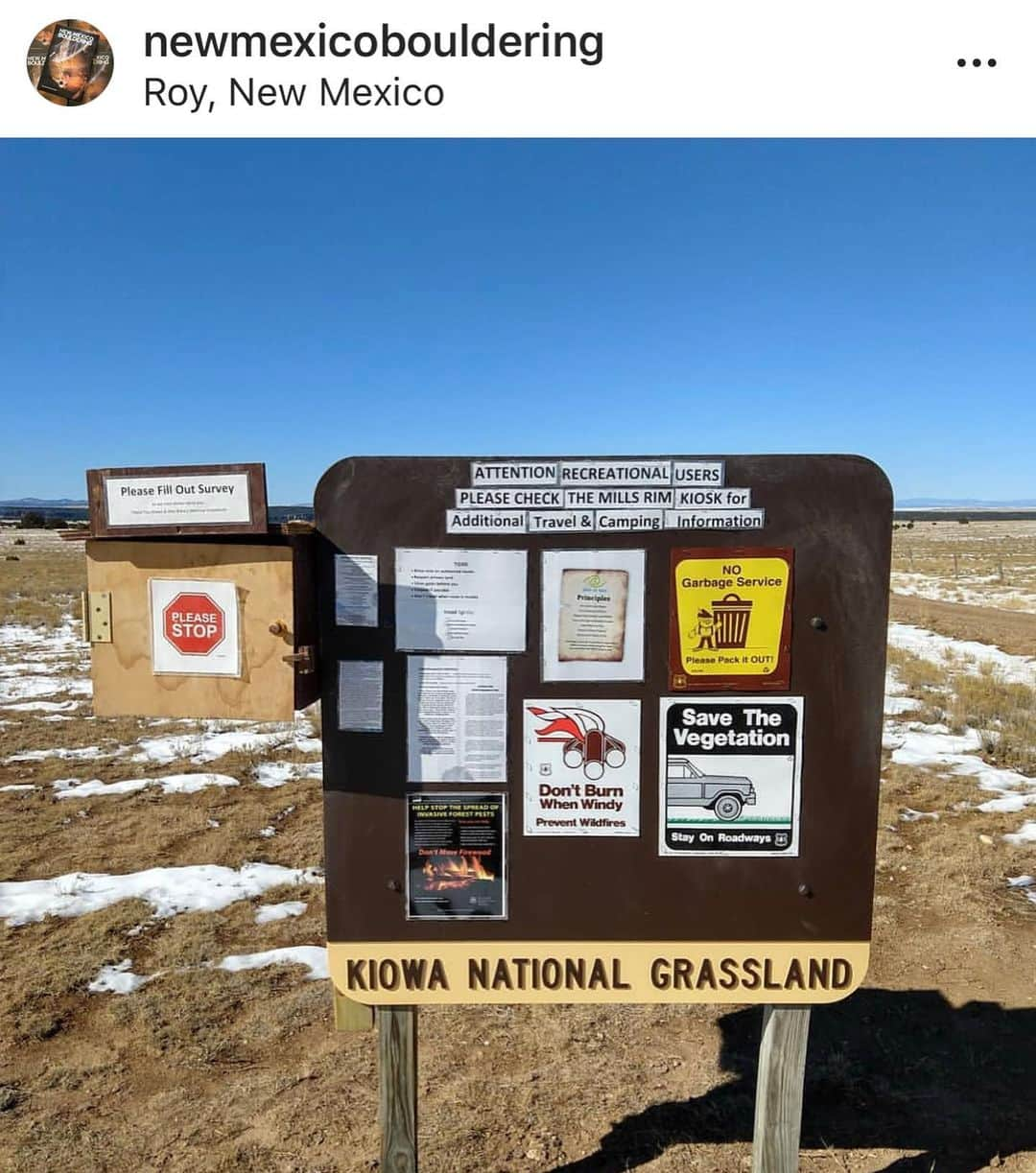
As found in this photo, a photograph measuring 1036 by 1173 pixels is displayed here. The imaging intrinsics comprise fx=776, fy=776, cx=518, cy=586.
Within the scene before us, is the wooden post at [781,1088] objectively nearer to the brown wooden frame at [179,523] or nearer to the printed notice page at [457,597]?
the printed notice page at [457,597]

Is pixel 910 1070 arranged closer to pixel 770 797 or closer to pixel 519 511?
pixel 770 797

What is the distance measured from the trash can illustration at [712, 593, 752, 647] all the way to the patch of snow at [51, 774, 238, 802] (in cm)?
593

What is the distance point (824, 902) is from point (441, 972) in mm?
1202

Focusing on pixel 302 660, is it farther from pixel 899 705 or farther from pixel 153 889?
pixel 899 705

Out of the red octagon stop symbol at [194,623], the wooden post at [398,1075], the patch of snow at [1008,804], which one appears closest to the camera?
the red octagon stop symbol at [194,623]

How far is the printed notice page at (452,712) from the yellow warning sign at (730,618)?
21.4 inches

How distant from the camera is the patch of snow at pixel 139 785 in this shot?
6.80 metres

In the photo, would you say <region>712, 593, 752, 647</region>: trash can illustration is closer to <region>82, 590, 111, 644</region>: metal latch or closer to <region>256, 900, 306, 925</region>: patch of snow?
<region>82, 590, 111, 644</region>: metal latch

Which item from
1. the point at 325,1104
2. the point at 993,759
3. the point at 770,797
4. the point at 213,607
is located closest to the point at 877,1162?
the point at 770,797

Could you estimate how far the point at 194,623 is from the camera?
2.24 meters

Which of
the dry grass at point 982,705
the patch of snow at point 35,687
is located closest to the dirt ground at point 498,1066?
the dry grass at point 982,705

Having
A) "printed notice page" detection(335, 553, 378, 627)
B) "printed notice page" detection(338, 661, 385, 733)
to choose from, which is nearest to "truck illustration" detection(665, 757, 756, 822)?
"printed notice page" detection(338, 661, 385, 733)

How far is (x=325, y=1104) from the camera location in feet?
10.3

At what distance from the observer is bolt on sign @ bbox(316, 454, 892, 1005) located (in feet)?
7.54
